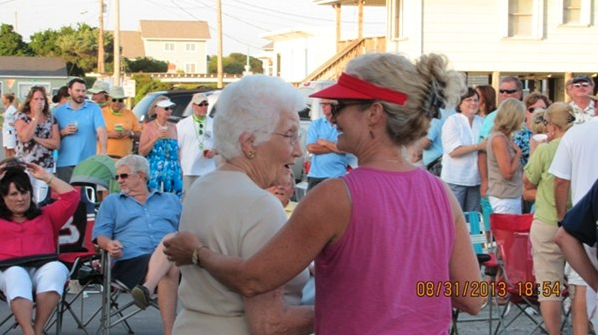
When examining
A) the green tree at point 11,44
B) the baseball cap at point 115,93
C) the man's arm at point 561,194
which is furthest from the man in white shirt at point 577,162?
the green tree at point 11,44

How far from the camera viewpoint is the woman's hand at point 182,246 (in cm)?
297

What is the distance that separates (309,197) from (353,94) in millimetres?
327

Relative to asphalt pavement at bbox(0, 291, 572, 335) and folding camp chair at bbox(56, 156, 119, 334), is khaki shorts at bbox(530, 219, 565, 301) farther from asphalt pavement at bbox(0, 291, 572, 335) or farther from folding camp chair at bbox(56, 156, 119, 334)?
folding camp chair at bbox(56, 156, 119, 334)

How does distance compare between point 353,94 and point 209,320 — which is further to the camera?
point 209,320

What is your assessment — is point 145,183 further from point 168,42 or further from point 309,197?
point 168,42

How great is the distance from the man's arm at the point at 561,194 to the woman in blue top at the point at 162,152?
5767 mm

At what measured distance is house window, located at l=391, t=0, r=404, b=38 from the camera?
2909cm

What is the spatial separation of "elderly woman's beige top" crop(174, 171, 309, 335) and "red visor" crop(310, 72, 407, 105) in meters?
0.40

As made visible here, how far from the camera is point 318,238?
269 centimetres

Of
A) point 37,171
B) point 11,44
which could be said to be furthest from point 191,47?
point 37,171

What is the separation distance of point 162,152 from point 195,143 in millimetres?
432

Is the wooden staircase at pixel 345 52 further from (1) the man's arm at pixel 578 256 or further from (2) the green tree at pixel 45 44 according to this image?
(2) the green tree at pixel 45 44

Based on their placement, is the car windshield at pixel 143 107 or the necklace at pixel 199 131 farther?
the car windshield at pixel 143 107

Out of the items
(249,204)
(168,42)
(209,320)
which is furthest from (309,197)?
(168,42)
